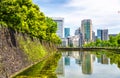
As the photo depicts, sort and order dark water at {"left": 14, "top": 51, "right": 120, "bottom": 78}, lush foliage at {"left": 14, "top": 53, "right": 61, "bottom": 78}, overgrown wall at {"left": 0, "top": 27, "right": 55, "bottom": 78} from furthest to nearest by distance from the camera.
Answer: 1. dark water at {"left": 14, "top": 51, "right": 120, "bottom": 78}
2. lush foliage at {"left": 14, "top": 53, "right": 61, "bottom": 78}
3. overgrown wall at {"left": 0, "top": 27, "right": 55, "bottom": 78}

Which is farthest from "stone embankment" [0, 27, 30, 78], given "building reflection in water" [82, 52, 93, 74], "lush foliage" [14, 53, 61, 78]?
"building reflection in water" [82, 52, 93, 74]

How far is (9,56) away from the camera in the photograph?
44531 mm

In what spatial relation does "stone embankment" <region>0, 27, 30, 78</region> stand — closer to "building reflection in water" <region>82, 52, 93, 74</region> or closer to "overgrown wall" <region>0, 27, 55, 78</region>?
"overgrown wall" <region>0, 27, 55, 78</region>

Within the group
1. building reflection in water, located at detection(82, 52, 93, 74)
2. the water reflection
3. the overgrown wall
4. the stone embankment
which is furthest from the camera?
building reflection in water, located at detection(82, 52, 93, 74)

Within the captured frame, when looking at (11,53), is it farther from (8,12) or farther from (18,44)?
(18,44)

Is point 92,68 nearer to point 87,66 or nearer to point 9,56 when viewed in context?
point 87,66

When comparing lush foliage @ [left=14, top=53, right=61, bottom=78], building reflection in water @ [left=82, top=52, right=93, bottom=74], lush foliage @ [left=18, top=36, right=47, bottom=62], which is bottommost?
building reflection in water @ [left=82, top=52, right=93, bottom=74]

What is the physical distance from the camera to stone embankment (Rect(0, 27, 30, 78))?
3919cm

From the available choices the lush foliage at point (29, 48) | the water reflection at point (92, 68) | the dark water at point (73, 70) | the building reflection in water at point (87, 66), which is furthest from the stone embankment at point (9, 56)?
the building reflection in water at point (87, 66)

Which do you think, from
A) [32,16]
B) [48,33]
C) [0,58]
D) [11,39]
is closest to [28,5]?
[32,16]

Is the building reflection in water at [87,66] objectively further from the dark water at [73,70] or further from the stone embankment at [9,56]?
the stone embankment at [9,56]

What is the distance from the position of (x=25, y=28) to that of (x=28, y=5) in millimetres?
6539

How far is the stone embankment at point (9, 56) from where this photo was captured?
39.2 metres

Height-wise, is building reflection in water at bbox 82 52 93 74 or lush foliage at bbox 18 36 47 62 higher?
lush foliage at bbox 18 36 47 62
